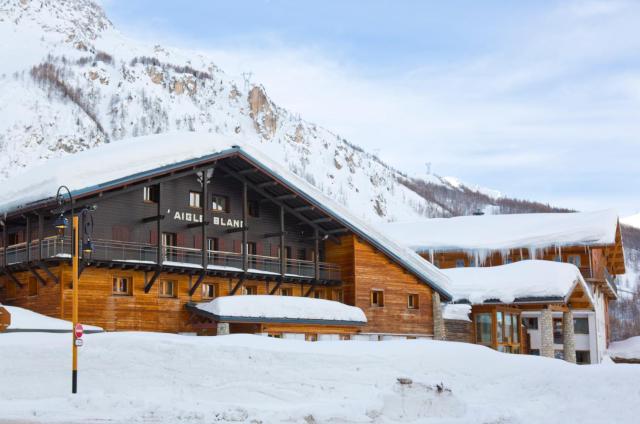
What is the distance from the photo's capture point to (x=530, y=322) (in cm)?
6275

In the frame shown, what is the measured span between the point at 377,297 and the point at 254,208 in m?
8.92

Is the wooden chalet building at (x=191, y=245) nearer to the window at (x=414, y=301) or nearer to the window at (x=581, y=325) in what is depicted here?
the window at (x=414, y=301)

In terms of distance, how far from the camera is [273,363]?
28.4 meters

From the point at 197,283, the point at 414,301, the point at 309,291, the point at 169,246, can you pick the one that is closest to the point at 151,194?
the point at 169,246

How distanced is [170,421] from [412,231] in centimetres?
5417

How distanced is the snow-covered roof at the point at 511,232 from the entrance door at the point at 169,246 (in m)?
30.2

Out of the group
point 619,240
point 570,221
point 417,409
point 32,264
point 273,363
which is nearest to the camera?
point 417,409

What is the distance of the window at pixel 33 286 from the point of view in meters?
40.9

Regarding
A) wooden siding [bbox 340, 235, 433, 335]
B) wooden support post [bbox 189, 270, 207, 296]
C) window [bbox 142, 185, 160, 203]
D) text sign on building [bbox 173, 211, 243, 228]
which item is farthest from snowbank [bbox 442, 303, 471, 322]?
window [bbox 142, 185, 160, 203]

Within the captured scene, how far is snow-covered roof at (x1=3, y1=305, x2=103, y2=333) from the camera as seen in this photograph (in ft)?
117

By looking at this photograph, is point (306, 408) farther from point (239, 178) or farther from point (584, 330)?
point (584, 330)

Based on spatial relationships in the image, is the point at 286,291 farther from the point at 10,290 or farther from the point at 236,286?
the point at 10,290

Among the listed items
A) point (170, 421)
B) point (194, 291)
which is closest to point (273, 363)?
point (170, 421)

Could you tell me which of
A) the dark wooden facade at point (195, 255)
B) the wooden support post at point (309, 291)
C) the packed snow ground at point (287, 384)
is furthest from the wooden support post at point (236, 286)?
the packed snow ground at point (287, 384)
